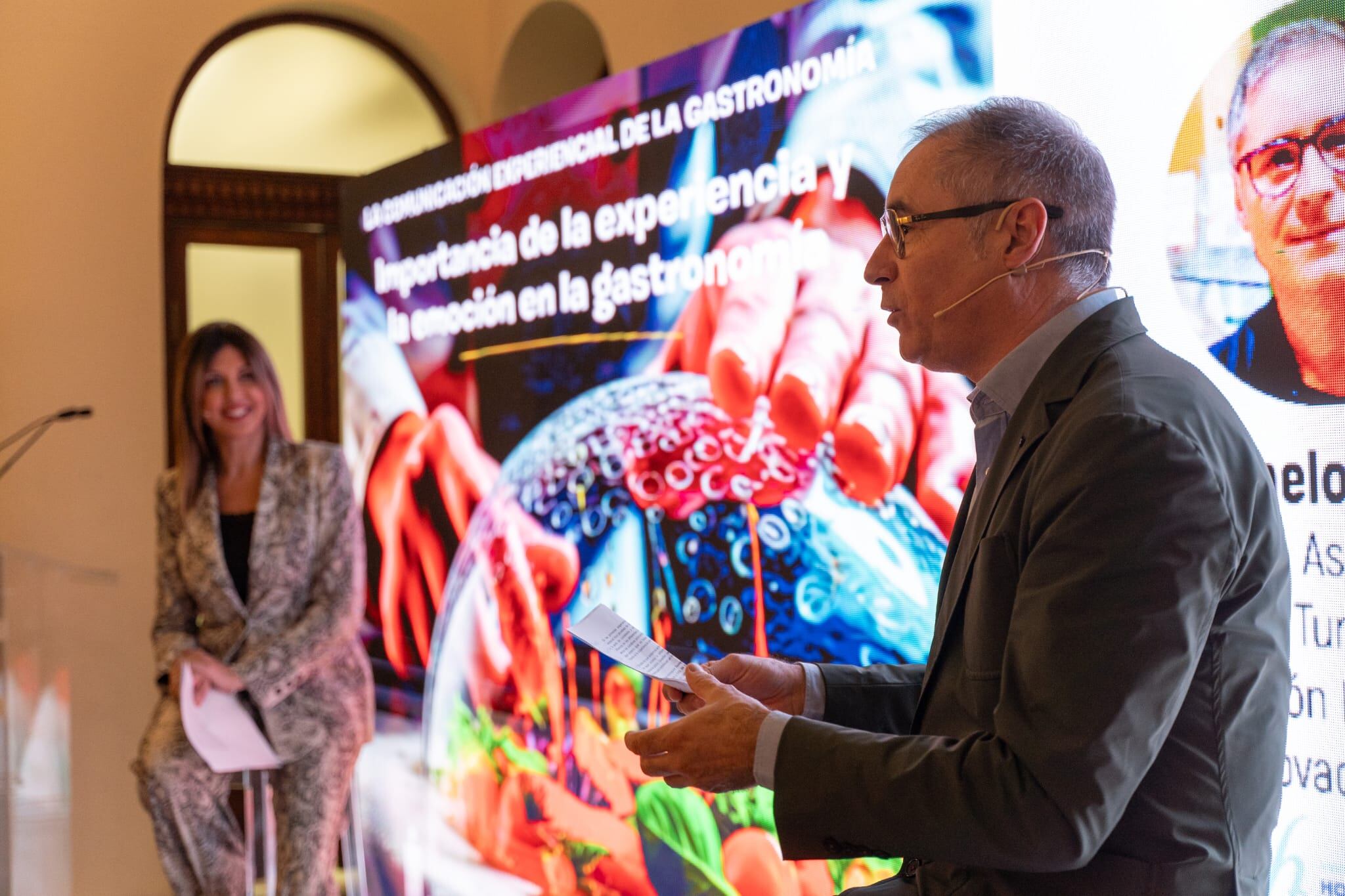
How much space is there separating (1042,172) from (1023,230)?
0.07m

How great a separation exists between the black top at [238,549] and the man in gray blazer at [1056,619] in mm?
2368

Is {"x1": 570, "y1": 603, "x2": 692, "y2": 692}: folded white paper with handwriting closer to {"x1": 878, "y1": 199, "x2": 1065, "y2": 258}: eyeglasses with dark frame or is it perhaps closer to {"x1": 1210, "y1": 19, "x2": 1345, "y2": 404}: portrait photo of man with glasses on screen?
{"x1": 878, "y1": 199, "x2": 1065, "y2": 258}: eyeglasses with dark frame

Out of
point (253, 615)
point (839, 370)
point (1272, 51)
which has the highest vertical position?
point (1272, 51)

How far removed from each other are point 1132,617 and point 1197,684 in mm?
147

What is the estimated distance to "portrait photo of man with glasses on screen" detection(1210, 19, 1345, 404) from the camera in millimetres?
1977

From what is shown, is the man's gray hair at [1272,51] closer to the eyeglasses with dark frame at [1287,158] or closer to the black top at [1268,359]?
the eyeglasses with dark frame at [1287,158]

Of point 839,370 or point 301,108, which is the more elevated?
point 301,108

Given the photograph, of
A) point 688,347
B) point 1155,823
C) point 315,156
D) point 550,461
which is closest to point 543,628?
point 550,461

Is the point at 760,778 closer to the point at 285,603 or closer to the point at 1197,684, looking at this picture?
the point at 1197,684

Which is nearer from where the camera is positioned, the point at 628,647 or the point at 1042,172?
the point at 1042,172

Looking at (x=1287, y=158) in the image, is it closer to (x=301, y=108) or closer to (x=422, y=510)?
(x=422, y=510)

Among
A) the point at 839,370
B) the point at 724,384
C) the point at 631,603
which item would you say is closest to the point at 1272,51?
the point at 839,370

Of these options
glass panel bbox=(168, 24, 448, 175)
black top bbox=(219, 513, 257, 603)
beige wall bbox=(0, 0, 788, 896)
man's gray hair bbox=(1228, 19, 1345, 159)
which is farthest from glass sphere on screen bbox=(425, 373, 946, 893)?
glass panel bbox=(168, 24, 448, 175)

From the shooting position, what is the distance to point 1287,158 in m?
2.05
